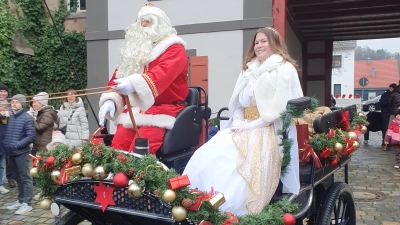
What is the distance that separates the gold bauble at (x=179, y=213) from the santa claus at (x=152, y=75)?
96 centimetres

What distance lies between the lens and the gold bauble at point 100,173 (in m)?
1.98

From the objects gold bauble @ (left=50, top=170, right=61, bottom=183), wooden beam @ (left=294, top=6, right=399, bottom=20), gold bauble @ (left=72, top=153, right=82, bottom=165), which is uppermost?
wooden beam @ (left=294, top=6, right=399, bottom=20)

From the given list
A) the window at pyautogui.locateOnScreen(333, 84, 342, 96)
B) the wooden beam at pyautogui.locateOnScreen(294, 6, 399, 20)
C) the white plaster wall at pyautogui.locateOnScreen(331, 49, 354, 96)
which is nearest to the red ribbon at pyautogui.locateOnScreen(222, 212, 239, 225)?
the wooden beam at pyautogui.locateOnScreen(294, 6, 399, 20)

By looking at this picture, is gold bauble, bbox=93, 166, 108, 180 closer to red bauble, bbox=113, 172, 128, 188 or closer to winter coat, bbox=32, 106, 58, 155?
red bauble, bbox=113, 172, 128, 188

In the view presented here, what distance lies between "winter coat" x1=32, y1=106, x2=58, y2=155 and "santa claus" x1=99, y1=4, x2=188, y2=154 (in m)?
3.14

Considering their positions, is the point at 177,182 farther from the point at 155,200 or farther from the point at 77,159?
the point at 77,159

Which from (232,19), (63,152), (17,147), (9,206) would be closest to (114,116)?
(63,152)

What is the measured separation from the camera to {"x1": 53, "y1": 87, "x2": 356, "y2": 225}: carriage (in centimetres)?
204

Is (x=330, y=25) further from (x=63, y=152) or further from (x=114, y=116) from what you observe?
(x=63, y=152)

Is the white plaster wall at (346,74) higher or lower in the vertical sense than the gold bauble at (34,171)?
Result: higher

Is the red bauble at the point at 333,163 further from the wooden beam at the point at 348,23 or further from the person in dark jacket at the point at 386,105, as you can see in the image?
the wooden beam at the point at 348,23

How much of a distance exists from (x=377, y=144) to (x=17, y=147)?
931 centimetres

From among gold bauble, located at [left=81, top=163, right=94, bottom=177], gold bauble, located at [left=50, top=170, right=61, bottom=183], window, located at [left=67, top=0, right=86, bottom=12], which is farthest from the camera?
window, located at [left=67, top=0, right=86, bottom=12]

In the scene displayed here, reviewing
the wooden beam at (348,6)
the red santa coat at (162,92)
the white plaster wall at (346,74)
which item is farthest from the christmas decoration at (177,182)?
the white plaster wall at (346,74)
